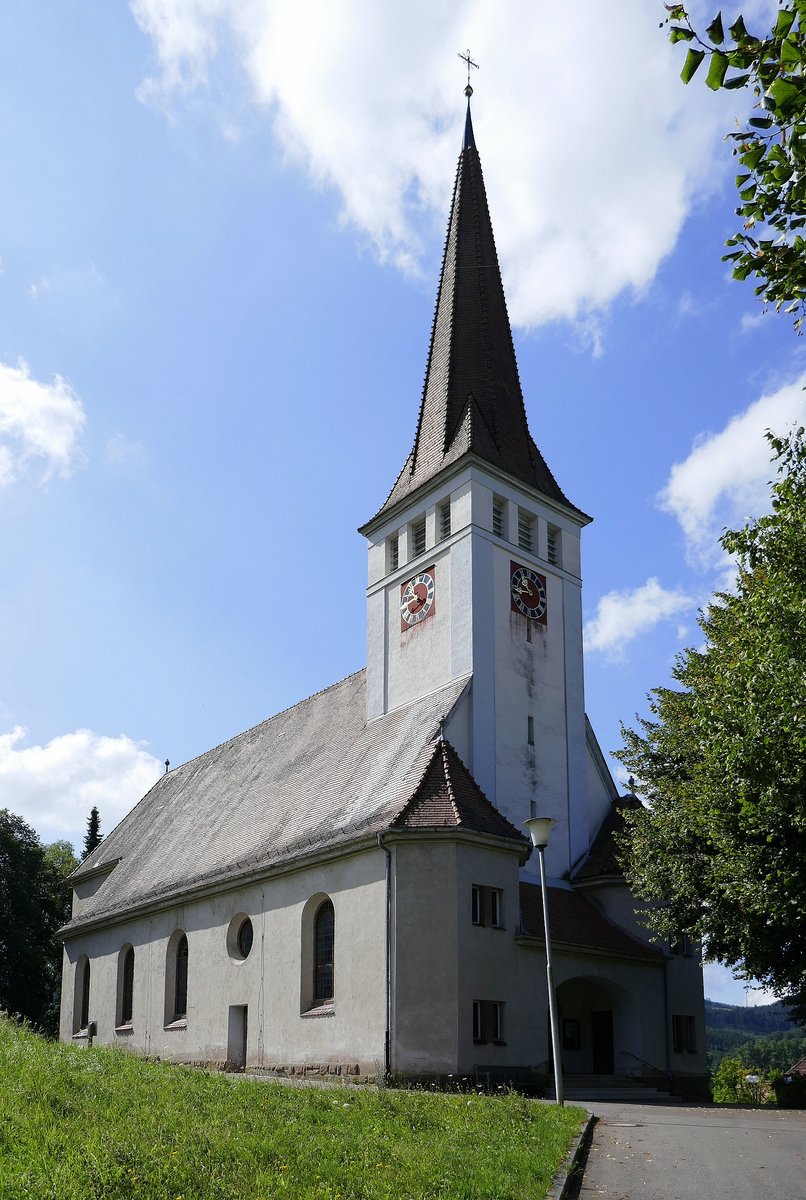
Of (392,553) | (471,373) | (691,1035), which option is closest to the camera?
(691,1035)

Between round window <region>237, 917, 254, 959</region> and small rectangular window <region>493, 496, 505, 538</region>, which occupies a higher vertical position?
small rectangular window <region>493, 496, 505, 538</region>

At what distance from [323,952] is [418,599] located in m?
9.89

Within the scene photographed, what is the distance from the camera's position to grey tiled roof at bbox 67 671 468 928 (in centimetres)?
2638

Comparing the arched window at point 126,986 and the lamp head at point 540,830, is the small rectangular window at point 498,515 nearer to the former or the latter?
the lamp head at point 540,830

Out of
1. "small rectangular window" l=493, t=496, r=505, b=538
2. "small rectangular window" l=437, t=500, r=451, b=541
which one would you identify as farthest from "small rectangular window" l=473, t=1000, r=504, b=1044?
"small rectangular window" l=437, t=500, r=451, b=541

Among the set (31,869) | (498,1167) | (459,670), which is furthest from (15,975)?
(498,1167)

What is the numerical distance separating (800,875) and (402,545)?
16495mm

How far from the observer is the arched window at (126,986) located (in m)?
34.5

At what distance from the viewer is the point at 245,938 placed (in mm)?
28859

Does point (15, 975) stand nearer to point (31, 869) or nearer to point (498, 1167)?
point (31, 869)

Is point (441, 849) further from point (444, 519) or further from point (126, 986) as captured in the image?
point (126, 986)

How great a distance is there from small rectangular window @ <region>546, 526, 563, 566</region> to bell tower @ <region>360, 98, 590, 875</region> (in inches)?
1.4

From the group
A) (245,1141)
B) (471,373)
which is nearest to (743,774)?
(245,1141)

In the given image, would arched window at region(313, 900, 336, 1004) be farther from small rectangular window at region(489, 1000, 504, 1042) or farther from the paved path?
the paved path
